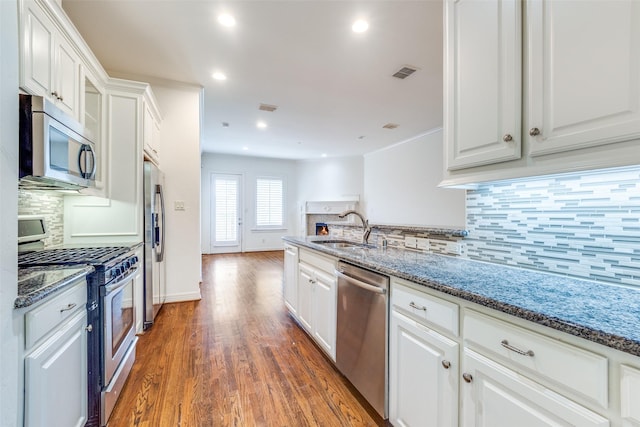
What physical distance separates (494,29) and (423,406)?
1.70m

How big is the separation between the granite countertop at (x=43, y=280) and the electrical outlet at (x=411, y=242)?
205 centimetres

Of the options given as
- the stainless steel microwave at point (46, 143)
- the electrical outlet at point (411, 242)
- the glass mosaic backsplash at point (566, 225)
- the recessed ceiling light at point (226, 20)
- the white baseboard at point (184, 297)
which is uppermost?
the recessed ceiling light at point (226, 20)

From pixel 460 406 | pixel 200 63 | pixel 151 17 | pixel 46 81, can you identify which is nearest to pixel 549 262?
pixel 460 406

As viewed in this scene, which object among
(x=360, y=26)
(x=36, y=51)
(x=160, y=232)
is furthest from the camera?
A: (x=160, y=232)

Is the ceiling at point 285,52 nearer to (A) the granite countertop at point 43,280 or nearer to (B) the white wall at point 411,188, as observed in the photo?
(B) the white wall at point 411,188

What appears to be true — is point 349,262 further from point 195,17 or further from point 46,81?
point 195,17

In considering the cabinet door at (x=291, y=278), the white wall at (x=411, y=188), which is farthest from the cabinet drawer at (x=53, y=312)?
the white wall at (x=411, y=188)

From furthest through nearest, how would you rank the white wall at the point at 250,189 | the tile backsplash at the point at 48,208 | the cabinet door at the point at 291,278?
the white wall at the point at 250,189 < the cabinet door at the point at 291,278 < the tile backsplash at the point at 48,208

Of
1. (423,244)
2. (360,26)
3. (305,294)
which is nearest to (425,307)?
(423,244)

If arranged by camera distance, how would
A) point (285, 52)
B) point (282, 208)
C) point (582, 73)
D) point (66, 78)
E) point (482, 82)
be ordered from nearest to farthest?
point (582, 73), point (482, 82), point (66, 78), point (285, 52), point (282, 208)

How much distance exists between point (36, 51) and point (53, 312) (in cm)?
143

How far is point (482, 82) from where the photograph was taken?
127 centimetres

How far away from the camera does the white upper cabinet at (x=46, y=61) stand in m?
1.44

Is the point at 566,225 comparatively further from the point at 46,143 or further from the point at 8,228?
the point at 46,143
